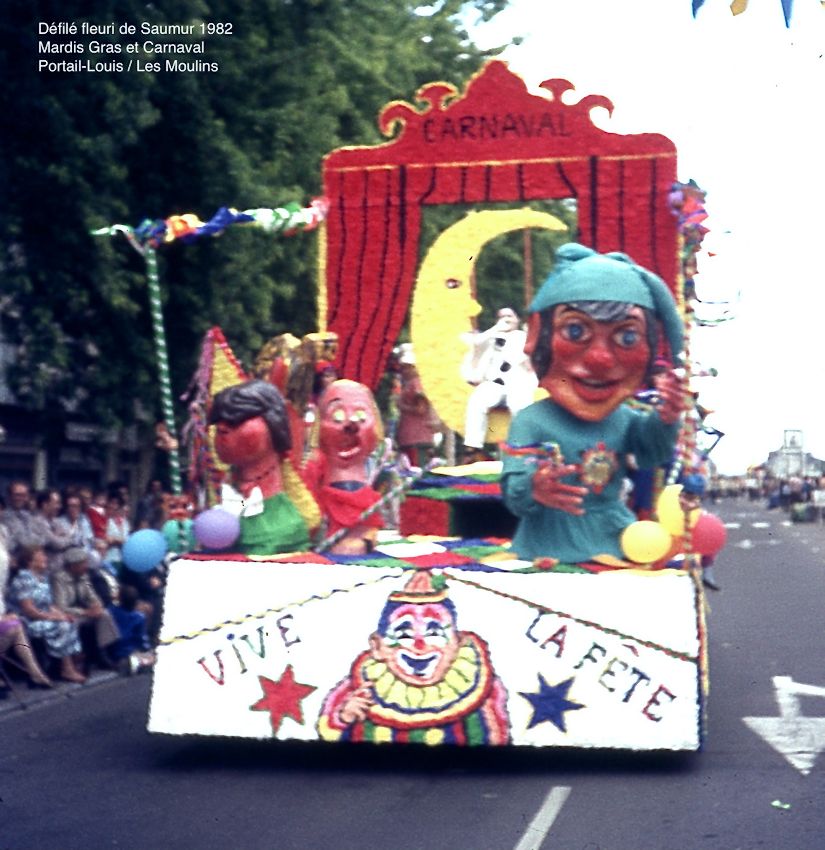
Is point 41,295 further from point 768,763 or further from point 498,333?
point 768,763

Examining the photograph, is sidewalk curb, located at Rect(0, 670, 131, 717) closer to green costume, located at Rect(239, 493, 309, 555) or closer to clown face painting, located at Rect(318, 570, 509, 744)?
green costume, located at Rect(239, 493, 309, 555)

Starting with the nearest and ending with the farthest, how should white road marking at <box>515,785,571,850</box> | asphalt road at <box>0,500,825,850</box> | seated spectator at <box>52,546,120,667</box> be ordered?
white road marking at <box>515,785,571,850</box>
asphalt road at <box>0,500,825,850</box>
seated spectator at <box>52,546,120,667</box>

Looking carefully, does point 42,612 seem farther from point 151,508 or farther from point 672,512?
point 672,512

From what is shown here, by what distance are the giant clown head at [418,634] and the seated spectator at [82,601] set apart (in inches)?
201

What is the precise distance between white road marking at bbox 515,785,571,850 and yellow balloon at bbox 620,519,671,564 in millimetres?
1324

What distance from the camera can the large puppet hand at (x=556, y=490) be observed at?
29.9 feet

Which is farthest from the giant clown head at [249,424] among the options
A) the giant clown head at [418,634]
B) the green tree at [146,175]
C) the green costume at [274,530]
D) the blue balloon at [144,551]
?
the green tree at [146,175]

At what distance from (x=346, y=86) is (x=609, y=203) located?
9648mm

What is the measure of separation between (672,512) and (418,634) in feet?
5.02

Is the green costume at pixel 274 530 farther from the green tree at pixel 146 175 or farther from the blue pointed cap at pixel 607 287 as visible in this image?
the green tree at pixel 146 175

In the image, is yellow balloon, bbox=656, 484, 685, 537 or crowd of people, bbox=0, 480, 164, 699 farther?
crowd of people, bbox=0, 480, 164, 699

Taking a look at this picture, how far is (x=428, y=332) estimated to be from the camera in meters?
11.5

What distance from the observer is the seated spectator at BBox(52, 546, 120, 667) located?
44.6ft

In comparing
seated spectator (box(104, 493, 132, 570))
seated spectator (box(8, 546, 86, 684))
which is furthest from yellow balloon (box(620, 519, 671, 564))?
seated spectator (box(104, 493, 132, 570))
